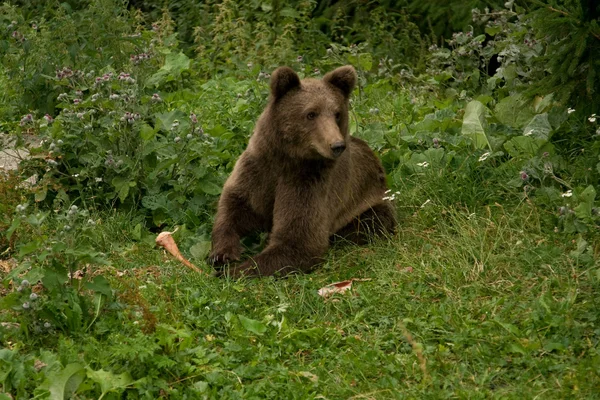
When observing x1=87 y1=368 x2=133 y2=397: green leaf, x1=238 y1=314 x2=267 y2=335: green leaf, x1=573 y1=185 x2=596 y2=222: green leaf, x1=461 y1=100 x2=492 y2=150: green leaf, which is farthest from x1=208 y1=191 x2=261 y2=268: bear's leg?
x1=573 y1=185 x2=596 y2=222: green leaf

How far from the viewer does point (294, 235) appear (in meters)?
6.29

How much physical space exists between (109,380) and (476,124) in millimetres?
3921

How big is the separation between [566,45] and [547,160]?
0.84 meters

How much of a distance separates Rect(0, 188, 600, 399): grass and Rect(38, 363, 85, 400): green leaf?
0.16ft

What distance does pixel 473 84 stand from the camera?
27.6 feet

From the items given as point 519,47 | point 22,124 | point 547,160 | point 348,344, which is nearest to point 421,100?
point 519,47

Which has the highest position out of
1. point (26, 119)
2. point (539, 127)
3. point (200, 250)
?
point (26, 119)

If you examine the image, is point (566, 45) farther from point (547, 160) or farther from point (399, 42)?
point (399, 42)

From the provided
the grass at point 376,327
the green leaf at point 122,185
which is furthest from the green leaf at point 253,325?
the green leaf at point 122,185

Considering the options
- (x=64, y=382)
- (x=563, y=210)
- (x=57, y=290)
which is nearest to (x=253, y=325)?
(x=57, y=290)

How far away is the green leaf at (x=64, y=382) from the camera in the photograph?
13.8 ft

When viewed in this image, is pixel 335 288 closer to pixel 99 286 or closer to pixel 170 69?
pixel 99 286

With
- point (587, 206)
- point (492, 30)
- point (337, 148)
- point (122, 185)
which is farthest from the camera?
point (492, 30)

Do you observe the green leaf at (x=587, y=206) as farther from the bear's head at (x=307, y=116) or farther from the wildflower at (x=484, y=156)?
the bear's head at (x=307, y=116)
